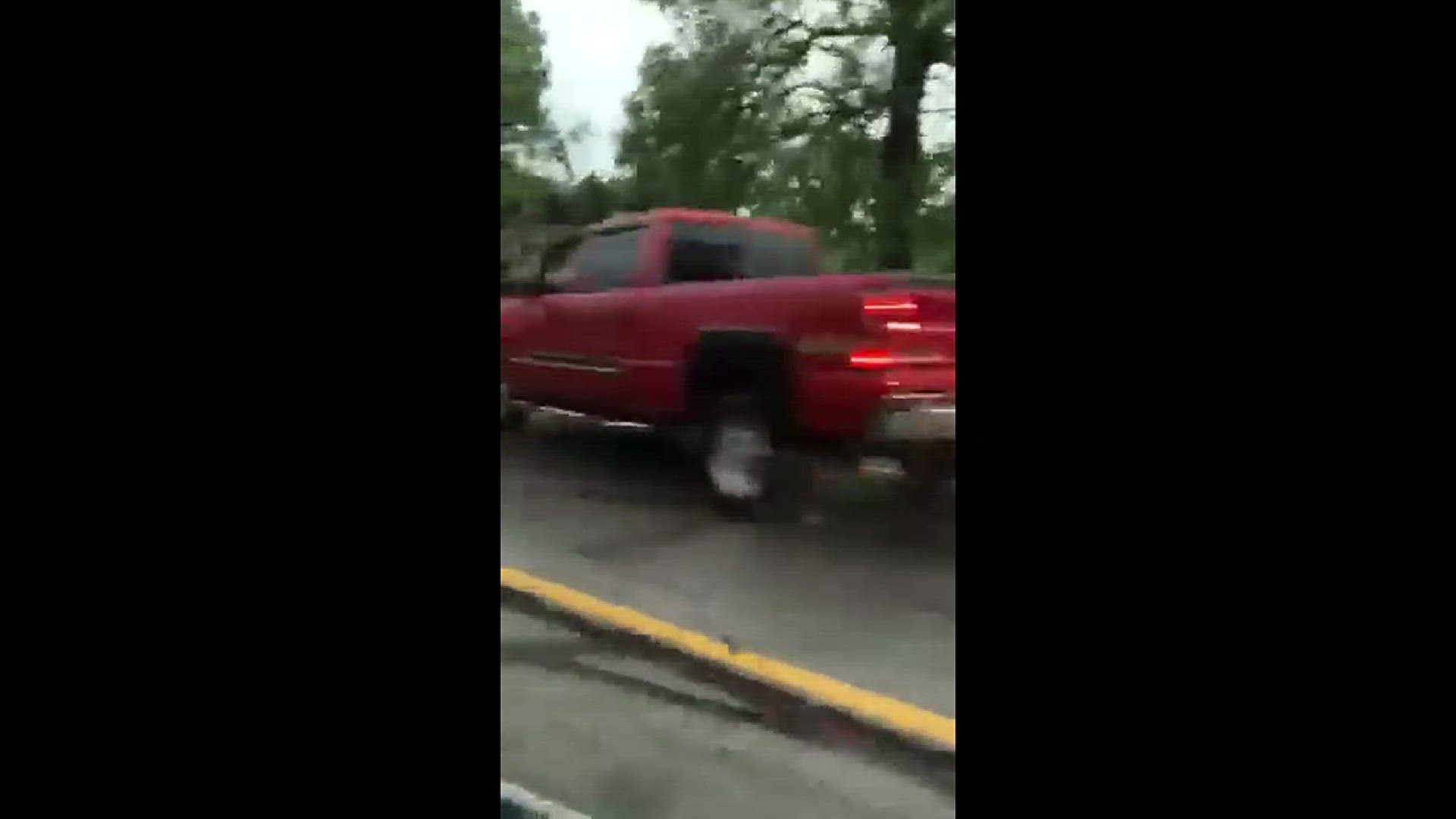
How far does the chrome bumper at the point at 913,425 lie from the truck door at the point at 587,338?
92 cm

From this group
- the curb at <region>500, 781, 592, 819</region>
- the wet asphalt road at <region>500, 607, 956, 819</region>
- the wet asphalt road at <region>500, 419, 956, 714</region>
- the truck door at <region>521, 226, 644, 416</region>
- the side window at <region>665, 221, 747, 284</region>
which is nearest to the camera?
the curb at <region>500, 781, 592, 819</region>

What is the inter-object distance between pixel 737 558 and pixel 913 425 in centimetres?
68

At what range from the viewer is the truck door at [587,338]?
11.6ft

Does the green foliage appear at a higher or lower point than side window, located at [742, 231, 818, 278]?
higher

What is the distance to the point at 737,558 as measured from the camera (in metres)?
3.36

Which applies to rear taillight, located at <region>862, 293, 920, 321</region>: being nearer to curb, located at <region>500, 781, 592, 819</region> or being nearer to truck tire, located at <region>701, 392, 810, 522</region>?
truck tire, located at <region>701, 392, 810, 522</region>

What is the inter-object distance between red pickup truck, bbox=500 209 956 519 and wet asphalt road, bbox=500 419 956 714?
0.39 feet

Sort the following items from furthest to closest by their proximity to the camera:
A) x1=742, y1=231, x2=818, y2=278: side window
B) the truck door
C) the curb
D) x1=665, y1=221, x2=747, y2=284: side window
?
the truck door < x1=665, y1=221, x2=747, y2=284: side window < x1=742, y1=231, x2=818, y2=278: side window < the curb

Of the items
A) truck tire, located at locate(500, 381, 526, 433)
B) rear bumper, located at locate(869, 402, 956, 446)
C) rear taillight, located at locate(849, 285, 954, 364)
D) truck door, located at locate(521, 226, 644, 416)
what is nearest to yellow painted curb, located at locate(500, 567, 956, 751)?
truck tire, located at locate(500, 381, 526, 433)

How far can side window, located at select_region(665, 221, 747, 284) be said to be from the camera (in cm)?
329
